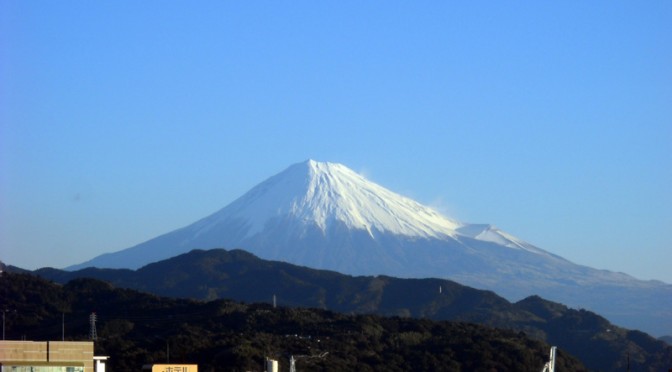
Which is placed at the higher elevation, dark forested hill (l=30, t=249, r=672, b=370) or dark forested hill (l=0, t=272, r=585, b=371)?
dark forested hill (l=30, t=249, r=672, b=370)

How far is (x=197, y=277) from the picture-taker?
186500 millimetres

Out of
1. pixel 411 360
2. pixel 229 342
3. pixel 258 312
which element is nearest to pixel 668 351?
pixel 258 312

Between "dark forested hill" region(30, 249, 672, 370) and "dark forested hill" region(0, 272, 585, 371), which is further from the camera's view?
"dark forested hill" region(30, 249, 672, 370)

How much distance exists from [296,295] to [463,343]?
7519 cm

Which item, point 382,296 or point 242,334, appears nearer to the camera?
point 242,334

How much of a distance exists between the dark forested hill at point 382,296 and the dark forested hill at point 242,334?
27871 mm

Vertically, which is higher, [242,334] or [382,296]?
[382,296]

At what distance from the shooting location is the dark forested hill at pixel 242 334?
89.6 metres

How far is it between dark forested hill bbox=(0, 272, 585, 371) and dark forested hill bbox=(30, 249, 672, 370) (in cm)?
2787

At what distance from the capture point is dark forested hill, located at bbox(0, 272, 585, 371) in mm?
89625

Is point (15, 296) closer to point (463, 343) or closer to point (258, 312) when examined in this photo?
point (258, 312)

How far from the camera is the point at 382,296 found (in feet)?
578

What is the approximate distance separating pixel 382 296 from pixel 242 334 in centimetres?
7317

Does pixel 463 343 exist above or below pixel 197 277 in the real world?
below
